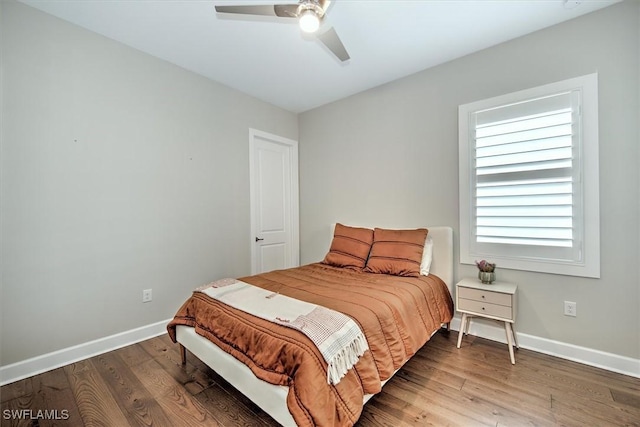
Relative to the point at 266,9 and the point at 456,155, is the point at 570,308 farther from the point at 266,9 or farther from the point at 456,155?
the point at 266,9

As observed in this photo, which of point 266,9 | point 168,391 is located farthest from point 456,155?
point 168,391

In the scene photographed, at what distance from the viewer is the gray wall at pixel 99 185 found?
1950 millimetres

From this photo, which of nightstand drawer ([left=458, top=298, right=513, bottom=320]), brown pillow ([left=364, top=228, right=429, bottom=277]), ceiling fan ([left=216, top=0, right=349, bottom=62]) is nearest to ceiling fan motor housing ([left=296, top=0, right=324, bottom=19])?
ceiling fan ([left=216, top=0, right=349, bottom=62])

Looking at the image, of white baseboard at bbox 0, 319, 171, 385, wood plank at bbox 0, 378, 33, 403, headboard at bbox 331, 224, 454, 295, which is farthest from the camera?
headboard at bbox 331, 224, 454, 295

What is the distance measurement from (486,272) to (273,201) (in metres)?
2.70

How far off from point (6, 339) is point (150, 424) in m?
1.35

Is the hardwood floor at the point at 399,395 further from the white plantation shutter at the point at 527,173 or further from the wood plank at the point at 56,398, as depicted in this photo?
the white plantation shutter at the point at 527,173

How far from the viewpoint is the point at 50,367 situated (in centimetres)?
205

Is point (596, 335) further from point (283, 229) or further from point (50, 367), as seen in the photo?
point (50, 367)

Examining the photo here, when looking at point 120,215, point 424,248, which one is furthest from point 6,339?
point 424,248

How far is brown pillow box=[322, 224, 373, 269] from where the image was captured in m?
2.83

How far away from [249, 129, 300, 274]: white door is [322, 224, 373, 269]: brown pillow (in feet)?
3.59

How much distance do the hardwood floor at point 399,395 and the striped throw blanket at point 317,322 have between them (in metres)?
0.47

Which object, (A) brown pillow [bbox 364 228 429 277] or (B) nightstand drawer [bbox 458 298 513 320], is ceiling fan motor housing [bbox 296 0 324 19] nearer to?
(A) brown pillow [bbox 364 228 429 277]
